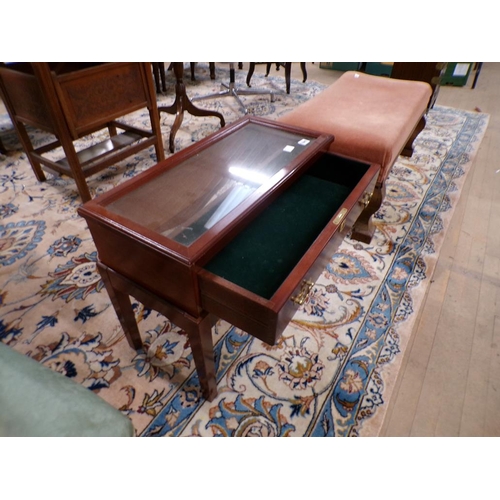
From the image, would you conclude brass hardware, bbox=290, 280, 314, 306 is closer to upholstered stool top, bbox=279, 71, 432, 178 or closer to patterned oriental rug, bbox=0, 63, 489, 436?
patterned oriental rug, bbox=0, 63, 489, 436

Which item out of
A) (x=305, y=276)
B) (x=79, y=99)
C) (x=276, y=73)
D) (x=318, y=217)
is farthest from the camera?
(x=276, y=73)

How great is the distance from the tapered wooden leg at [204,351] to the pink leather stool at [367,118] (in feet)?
2.89

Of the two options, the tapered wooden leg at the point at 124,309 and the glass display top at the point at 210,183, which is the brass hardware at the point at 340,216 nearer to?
the glass display top at the point at 210,183

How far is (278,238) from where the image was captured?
0.86m

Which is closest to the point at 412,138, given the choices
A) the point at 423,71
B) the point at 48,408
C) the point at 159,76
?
the point at 423,71

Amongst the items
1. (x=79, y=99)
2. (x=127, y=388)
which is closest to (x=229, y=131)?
(x=79, y=99)

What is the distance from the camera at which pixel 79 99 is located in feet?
4.86

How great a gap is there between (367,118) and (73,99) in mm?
1296

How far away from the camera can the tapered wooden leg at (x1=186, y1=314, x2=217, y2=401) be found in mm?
780

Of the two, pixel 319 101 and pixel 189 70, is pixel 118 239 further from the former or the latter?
pixel 189 70

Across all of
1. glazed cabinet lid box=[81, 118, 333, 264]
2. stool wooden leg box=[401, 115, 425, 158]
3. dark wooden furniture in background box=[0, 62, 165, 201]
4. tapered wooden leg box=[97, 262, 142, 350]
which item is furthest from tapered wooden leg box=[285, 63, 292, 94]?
tapered wooden leg box=[97, 262, 142, 350]

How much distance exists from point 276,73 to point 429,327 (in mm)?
3508

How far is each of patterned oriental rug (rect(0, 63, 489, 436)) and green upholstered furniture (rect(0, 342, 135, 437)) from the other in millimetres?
467

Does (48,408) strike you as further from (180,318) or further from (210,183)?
(210,183)
